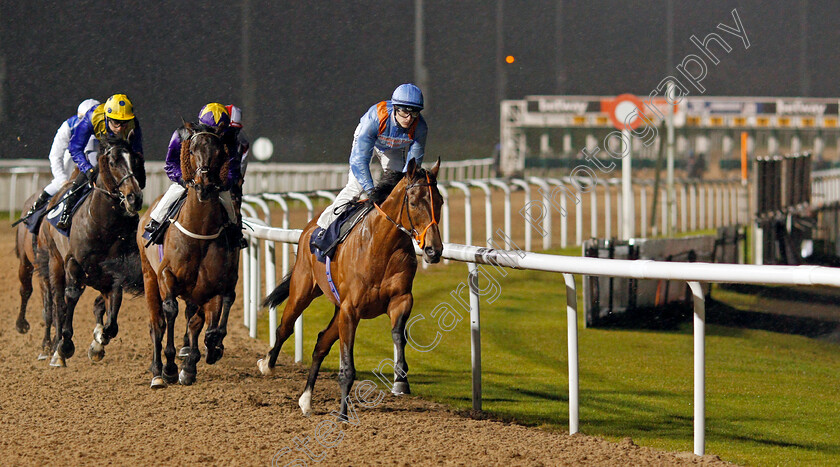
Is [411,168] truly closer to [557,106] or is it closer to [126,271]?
[126,271]

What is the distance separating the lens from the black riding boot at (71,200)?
21.9 feet

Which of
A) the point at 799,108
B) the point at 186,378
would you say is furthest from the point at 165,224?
the point at 799,108

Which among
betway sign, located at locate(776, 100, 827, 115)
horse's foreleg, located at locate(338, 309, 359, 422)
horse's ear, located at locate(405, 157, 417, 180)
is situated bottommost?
horse's foreleg, located at locate(338, 309, 359, 422)

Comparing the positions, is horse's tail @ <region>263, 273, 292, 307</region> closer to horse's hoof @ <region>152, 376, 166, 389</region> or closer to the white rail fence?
horse's hoof @ <region>152, 376, 166, 389</region>

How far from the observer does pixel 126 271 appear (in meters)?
6.61

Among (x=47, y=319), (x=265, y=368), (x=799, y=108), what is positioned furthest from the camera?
(x=799, y=108)

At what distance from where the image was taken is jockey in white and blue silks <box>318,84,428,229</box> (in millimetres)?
4684

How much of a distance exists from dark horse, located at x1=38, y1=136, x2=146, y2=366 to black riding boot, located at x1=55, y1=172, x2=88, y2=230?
0.28 feet

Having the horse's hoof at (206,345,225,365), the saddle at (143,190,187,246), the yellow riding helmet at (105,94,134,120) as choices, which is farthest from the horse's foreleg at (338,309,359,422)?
the yellow riding helmet at (105,94,134,120)

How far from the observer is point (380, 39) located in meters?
28.9

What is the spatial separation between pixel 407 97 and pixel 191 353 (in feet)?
7.19

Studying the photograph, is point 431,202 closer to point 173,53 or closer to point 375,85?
point 173,53

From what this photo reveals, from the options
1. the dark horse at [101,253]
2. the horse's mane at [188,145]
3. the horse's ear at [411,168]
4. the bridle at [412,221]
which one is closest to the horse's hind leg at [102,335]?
the dark horse at [101,253]

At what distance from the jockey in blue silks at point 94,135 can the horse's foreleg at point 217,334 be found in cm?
125
